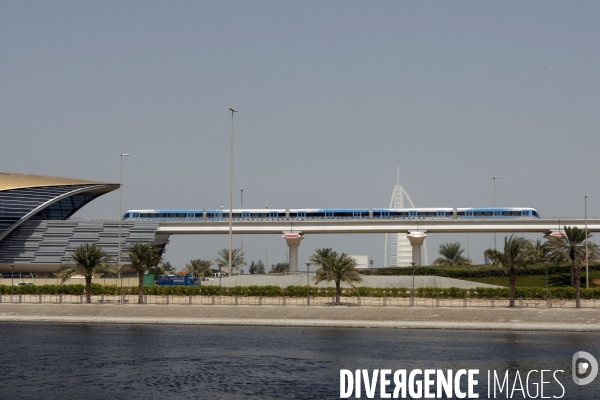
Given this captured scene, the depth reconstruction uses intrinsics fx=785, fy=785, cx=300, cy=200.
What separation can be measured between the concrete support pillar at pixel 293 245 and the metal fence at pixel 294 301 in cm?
3099

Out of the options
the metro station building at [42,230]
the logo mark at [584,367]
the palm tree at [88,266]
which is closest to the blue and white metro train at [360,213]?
the metro station building at [42,230]

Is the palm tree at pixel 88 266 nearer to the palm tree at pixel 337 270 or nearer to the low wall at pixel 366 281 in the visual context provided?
the low wall at pixel 366 281

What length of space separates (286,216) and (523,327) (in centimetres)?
5220

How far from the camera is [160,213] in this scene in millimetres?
109750

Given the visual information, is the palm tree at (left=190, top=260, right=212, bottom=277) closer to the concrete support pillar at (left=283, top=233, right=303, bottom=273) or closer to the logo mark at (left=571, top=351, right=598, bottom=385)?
the concrete support pillar at (left=283, top=233, right=303, bottom=273)

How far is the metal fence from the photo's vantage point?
64188mm

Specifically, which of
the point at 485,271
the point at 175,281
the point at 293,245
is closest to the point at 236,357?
the point at 175,281

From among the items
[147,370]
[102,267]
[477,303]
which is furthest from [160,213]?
[147,370]

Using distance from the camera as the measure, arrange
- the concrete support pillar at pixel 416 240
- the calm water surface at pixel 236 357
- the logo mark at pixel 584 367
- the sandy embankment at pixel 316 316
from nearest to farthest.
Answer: the calm water surface at pixel 236 357 → the logo mark at pixel 584 367 → the sandy embankment at pixel 316 316 → the concrete support pillar at pixel 416 240

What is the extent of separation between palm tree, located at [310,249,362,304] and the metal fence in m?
1.78

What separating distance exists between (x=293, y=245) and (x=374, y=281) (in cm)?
1864

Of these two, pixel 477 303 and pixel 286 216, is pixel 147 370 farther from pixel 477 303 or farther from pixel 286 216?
pixel 286 216

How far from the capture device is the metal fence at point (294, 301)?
211 ft

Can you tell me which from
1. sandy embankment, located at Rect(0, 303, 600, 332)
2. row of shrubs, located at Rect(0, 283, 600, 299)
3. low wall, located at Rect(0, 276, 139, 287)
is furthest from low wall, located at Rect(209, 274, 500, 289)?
sandy embankment, located at Rect(0, 303, 600, 332)
